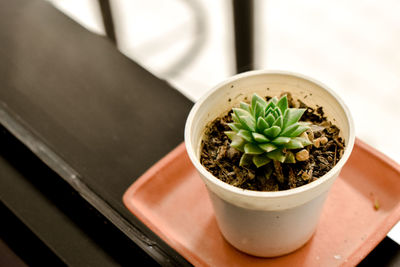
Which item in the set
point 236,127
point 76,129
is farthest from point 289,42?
point 236,127

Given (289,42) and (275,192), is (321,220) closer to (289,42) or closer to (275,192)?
(275,192)

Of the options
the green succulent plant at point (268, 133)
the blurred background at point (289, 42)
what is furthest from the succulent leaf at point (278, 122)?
the blurred background at point (289, 42)

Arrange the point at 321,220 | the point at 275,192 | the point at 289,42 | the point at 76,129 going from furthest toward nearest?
the point at 289,42 → the point at 76,129 → the point at 321,220 → the point at 275,192

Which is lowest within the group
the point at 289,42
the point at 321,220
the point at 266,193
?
the point at 289,42

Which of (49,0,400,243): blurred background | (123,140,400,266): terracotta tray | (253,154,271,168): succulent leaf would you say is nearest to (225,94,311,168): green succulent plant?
(253,154,271,168): succulent leaf

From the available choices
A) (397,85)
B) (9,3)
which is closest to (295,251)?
(9,3)

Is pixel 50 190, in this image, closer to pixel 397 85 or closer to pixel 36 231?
pixel 36 231

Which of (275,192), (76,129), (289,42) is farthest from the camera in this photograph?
(289,42)

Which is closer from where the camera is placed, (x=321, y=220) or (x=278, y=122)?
(x=278, y=122)
